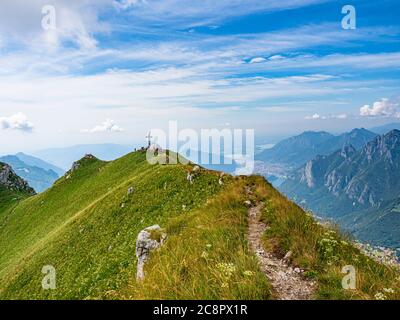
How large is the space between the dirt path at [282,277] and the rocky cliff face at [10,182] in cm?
12121

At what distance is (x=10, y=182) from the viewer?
400 feet

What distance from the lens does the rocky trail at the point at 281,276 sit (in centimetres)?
1069

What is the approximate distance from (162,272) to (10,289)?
30186mm

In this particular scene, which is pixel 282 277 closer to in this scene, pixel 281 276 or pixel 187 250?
pixel 281 276

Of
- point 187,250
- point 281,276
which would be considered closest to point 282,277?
point 281,276

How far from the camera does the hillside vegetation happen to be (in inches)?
416

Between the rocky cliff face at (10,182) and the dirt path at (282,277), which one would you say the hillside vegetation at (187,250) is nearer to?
the dirt path at (282,277)

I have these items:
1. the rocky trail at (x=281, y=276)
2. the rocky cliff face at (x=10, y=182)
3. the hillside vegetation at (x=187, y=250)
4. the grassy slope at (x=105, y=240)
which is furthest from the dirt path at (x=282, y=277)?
the rocky cliff face at (x=10, y=182)

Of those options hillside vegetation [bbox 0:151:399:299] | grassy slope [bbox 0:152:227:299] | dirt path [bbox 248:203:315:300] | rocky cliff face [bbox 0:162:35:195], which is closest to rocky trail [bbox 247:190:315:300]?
dirt path [bbox 248:203:315:300]

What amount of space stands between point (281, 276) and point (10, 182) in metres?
129

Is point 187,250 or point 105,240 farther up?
point 187,250

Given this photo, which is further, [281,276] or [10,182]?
[10,182]

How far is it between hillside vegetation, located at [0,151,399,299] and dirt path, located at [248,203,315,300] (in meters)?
0.33
